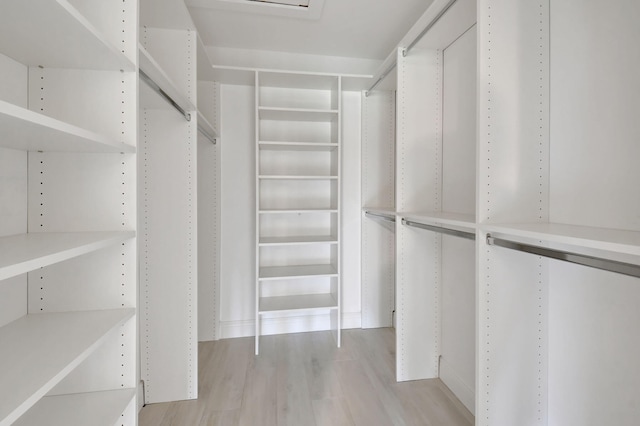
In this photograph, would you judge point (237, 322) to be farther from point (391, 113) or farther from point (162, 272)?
point (391, 113)

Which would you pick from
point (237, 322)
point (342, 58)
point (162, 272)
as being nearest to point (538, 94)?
point (342, 58)

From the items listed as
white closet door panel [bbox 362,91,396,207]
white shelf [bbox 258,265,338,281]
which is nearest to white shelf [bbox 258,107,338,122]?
white closet door panel [bbox 362,91,396,207]

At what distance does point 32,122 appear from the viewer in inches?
23.4

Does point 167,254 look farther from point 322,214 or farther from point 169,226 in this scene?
point 322,214

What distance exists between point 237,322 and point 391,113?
2273mm

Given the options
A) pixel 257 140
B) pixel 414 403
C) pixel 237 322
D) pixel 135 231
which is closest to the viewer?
pixel 135 231

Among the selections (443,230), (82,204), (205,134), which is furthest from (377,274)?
(82,204)

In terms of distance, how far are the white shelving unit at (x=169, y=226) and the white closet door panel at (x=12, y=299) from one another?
796mm

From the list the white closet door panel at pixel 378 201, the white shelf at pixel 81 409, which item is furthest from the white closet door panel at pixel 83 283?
the white closet door panel at pixel 378 201

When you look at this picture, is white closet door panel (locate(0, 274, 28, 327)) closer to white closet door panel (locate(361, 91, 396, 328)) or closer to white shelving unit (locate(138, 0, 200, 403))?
white shelving unit (locate(138, 0, 200, 403))

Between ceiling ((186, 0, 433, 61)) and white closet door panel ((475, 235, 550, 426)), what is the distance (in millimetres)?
1690

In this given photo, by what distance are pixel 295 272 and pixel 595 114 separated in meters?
1.98

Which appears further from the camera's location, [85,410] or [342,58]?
[342,58]

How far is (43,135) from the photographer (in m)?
0.74
